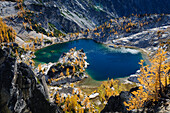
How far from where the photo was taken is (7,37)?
522ft

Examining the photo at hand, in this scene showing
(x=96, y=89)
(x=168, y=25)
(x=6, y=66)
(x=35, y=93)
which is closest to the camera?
(x=6, y=66)

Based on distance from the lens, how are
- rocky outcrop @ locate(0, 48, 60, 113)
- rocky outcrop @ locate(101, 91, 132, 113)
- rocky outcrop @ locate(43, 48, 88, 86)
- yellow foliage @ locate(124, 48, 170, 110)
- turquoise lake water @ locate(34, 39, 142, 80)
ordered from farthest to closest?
1. turquoise lake water @ locate(34, 39, 142, 80)
2. rocky outcrop @ locate(43, 48, 88, 86)
3. rocky outcrop @ locate(0, 48, 60, 113)
4. rocky outcrop @ locate(101, 91, 132, 113)
5. yellow foliage @ locate(124, 48, 170, 110)

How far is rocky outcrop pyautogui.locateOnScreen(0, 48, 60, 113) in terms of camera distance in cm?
3219

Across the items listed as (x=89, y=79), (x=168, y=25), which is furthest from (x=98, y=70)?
(x=168, y=25)

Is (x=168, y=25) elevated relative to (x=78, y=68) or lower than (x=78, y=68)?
elevated

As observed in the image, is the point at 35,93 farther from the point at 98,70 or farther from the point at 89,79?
the point at 98,70

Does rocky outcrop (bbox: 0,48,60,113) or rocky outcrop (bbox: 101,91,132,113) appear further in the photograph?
rocky outcrop (bbox: 0,48,60,113)

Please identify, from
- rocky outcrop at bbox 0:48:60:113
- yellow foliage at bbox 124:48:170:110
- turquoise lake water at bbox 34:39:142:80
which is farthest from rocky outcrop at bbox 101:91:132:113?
turquoise lake water at bbox 34:39:142:80

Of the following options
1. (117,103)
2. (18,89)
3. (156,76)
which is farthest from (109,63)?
(156,76)

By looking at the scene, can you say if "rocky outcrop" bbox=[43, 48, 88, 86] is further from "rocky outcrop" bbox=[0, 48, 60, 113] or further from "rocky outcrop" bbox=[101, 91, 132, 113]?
"rocky outcrop" bbox=[101, 91, 132, 113]

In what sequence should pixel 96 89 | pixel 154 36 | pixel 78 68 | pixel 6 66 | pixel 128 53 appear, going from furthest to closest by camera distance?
pixel 154 36
pixel 128 53
pixel 78 68
pixel 96 89
pixel 6 66

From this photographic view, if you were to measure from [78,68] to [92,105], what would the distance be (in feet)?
140

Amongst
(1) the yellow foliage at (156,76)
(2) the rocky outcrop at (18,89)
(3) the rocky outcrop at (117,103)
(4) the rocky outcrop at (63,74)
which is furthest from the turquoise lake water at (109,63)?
(1) the yellow foliage at (156,76)

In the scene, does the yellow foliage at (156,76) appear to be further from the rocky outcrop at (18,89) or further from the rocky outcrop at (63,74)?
the rocky outcrop at (63,74)
